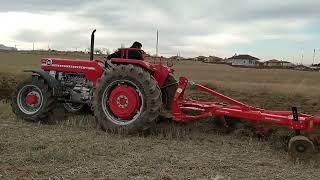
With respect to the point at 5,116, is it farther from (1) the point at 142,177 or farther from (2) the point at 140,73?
(1) the point at 142,177

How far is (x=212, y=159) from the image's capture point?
298 inches

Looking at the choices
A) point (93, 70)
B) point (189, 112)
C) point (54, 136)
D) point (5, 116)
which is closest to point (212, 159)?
point (189, 112)

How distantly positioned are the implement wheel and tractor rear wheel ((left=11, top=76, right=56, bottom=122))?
554 cm

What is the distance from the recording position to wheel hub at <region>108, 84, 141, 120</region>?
967 cm

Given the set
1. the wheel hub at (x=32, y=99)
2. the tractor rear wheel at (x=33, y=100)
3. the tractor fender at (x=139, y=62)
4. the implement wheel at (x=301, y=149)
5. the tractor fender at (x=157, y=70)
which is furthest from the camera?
the wheel hub at (x=32, y=99)

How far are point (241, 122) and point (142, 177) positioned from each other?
4424 mm

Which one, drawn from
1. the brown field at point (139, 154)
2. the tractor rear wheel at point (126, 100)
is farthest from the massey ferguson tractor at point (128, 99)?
the brown field at point (139, 154)

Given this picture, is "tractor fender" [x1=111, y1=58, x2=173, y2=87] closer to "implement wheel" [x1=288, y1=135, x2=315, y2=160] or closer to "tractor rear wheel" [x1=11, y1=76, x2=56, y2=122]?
"tractor rear wheel" [x1=11, y1=76, x2=56, y2=122]

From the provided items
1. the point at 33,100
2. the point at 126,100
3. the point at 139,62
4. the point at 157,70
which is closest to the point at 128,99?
the point at 126,100

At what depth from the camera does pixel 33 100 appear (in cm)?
1102

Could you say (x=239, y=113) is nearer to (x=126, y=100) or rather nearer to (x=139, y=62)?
(x=126, y=100)

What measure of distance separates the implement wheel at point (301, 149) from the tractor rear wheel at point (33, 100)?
554 centimetres

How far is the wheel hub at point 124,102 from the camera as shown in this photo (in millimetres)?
9672

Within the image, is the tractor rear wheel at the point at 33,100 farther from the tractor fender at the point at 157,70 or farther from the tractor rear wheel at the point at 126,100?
the tractor fender at the point at 157,70
